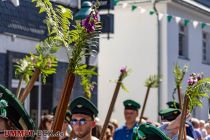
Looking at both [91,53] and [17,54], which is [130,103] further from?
[91,53]

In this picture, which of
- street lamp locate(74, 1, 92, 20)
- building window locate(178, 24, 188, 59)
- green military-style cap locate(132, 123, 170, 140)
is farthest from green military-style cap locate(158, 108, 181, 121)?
building window locate(178, 24, 188, 59)

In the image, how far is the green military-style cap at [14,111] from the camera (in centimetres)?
247

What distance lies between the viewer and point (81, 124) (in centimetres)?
468

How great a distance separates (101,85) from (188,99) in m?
14.5

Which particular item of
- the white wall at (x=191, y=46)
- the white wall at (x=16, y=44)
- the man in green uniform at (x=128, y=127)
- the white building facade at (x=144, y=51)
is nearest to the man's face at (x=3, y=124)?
the man in green uniform at (x=128, y=127)

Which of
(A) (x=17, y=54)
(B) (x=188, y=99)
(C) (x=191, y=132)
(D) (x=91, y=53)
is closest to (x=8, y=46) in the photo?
(A) (x=17, y=54)

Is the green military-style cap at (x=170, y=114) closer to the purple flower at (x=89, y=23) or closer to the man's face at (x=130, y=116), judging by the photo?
the man's face at (x=130, y=116)

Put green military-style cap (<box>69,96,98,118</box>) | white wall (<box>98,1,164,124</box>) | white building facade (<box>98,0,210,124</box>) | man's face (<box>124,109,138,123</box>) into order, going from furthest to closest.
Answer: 1. white wall (<box>98,1,164,124</box>)
2. white building facade (<box>98,0,210,124</box>)
3. man's face (<box>124,109,138,123</box>)
4. green military-style cap (<box>69,96,98,118</box>)

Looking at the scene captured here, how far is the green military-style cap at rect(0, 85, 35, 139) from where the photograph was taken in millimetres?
2473

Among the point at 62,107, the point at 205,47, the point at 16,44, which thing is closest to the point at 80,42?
the point at 62,107

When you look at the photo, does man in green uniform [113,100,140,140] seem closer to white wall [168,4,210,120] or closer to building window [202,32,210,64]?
white wall [168,4,210,120]

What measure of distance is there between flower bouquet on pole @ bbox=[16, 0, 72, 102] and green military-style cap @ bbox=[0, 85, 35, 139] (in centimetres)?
35

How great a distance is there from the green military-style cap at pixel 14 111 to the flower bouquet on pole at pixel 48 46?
1.15ft

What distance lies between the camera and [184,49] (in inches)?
750
